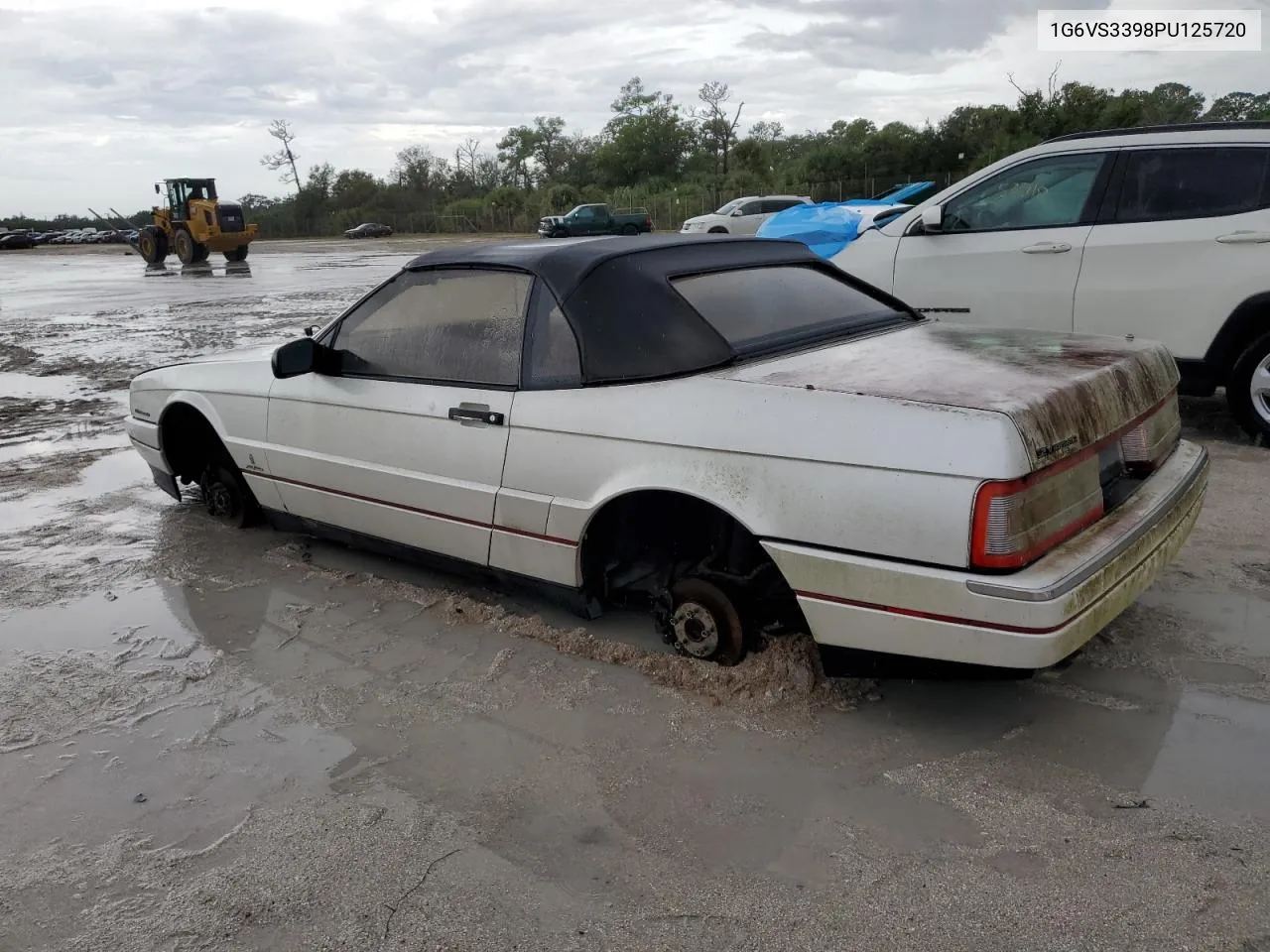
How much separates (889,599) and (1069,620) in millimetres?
446

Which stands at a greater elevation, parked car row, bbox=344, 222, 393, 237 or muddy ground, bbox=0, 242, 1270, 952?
parked car row, bbox=344, 222, 393, 237

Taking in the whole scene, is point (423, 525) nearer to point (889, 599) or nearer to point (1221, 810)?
point (889, 599)

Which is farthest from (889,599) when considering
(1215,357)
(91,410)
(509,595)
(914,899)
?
(91,410)

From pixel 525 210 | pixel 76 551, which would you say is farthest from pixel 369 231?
pixel 76 551

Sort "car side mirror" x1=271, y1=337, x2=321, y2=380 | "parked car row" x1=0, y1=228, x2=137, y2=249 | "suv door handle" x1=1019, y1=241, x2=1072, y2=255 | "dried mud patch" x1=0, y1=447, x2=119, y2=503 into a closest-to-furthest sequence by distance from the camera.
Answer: "car side mirror" x1=271, y1=337, x2=321, y2=380
"suv door handle" x1=1019, y1=241, x2=1072, y2=255
"dried mud patch" x1=0, y1=447, x2=119, y2=503
"parked car row" x1=0, y1=228, x2=137, y2=249

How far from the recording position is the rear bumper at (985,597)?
249 cm

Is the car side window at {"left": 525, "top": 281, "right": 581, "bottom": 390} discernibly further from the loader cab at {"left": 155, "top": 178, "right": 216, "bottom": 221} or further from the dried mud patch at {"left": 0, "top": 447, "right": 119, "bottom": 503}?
the loader cab at {"left": 155, "top": 178, "right": 216, "bottom": 221}

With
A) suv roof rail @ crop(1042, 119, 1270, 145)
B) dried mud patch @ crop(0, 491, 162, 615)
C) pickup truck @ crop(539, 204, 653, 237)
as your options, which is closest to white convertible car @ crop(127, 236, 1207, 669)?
dried mud patch @ crop(0, 491, 162, 615)

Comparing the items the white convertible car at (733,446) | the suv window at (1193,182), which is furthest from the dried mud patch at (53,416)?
the suv window at (1193,182)

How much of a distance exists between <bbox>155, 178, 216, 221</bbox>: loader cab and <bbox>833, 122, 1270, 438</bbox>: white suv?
28.1 metres

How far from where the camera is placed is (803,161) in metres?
45.4

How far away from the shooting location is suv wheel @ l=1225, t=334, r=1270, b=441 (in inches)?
211

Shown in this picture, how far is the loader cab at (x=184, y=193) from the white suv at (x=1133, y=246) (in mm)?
28053

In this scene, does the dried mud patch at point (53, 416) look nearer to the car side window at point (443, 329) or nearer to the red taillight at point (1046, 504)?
the car side window at point (443, 329)
